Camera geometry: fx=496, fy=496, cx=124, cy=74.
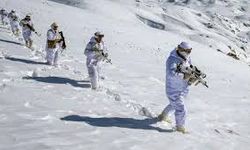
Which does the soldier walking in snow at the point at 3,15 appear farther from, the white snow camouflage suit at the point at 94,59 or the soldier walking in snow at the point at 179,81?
the soldier walking in snow at the point at 179,81

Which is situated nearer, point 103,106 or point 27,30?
point 103,106

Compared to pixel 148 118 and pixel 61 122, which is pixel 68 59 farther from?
pixel 61 122

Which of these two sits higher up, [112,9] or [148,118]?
[112,9]

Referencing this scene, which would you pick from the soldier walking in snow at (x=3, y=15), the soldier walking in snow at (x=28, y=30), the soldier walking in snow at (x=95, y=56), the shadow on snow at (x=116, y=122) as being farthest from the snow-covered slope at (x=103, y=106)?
the soldier walking in snow at (x=3, y=15)

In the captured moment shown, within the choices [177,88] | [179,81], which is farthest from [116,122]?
[179,81]

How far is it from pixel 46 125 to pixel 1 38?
20.6 m

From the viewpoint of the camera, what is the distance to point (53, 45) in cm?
2181

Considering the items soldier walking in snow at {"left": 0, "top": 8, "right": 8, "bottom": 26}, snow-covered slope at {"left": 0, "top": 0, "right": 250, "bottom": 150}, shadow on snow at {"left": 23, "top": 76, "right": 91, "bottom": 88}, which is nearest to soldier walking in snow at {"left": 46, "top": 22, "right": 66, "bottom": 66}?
snow-covered slope at {"left": 0, "top": 0, "right": 250, "bottom": 150}

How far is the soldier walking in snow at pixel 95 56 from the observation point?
17.2 m

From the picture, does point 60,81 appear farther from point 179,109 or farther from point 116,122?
point 179,109

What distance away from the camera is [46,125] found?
11.2m

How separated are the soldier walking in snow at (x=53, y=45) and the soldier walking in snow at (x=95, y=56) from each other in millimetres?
4803

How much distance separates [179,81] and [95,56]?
536 cm

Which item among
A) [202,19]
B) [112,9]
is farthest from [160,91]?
[202,19]
